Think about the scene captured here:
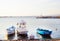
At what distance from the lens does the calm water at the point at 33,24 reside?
182 cm

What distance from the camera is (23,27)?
73.9 inches

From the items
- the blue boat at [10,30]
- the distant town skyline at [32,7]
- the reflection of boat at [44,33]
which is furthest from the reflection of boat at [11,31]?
the reflection of boat at [44,33]

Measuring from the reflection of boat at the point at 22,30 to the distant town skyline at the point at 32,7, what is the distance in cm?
17

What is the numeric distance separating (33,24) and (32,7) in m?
0.28

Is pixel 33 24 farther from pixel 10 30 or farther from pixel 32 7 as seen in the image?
pixel 10 30

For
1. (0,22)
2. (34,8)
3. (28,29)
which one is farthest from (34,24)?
(0,22)

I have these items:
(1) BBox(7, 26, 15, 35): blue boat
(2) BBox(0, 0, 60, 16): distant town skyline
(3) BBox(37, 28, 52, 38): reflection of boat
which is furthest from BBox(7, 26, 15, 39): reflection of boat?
(3) BBox(37, 28, 52, 38): reflection of boat

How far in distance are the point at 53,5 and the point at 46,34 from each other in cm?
50

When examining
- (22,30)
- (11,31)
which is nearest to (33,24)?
(22,30)

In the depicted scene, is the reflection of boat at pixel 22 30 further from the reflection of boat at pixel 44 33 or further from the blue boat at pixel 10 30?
the reflection of boat at pixel 44 33

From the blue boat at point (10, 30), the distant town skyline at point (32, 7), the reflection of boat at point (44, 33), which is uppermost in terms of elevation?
the distant town skyline at point (32, 7)

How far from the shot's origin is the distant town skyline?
5.99 ft

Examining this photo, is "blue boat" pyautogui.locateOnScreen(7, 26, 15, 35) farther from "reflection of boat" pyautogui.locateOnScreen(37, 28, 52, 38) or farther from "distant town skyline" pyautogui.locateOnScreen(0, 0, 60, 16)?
"reflection of boat" pyautogui.locateOnScreen(37, 28, 52, 38)

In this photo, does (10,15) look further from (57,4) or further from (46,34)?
(57,4)
